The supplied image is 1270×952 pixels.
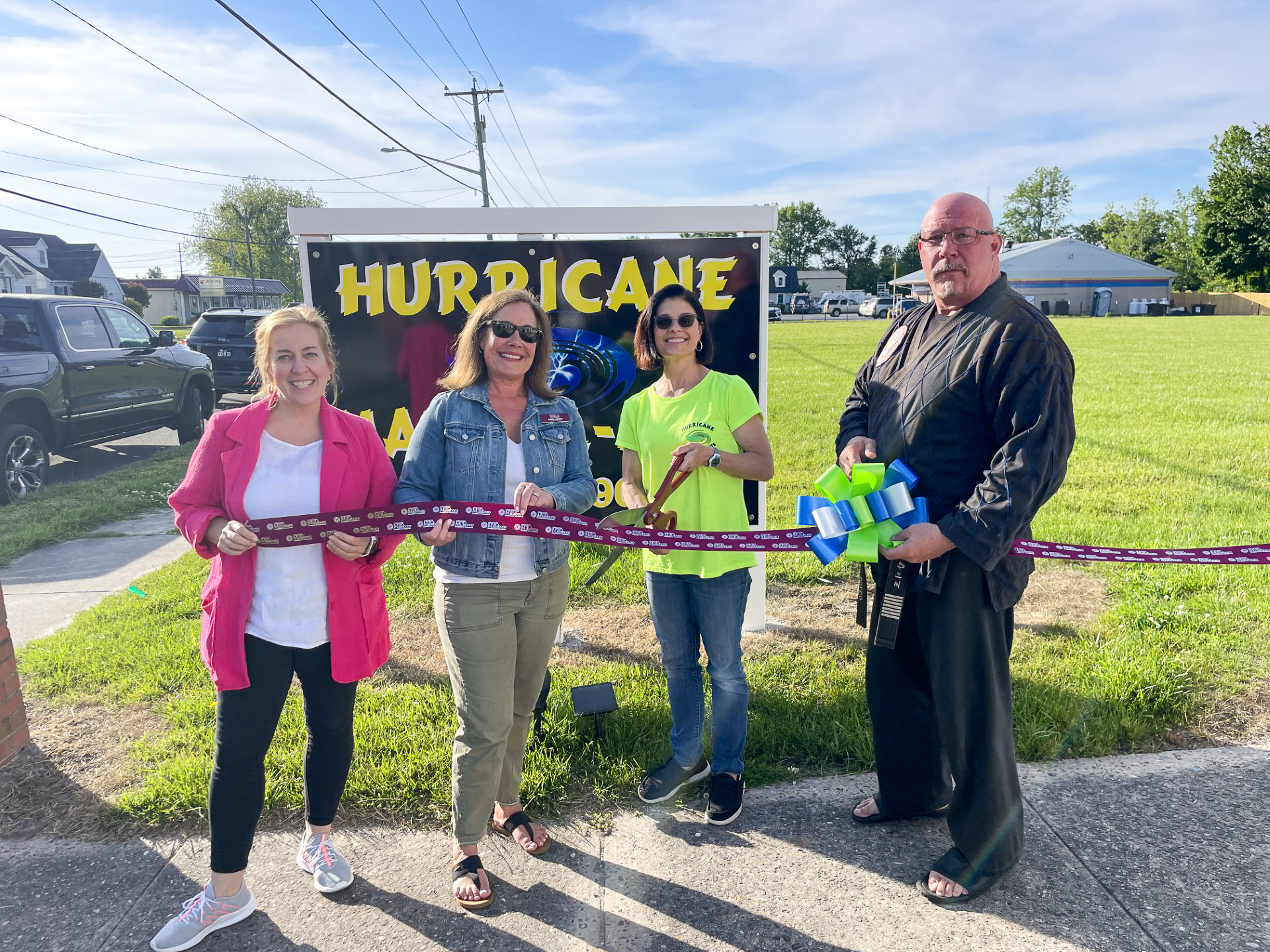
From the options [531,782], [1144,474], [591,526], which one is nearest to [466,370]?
[591,526]

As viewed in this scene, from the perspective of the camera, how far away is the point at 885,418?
8.61ft

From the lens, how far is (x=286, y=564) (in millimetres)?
2365

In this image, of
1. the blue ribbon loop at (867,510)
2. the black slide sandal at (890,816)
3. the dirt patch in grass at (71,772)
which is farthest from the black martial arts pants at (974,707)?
the dirt patch in grass at (71,772)

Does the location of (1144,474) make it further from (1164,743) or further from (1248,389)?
(1248,389)

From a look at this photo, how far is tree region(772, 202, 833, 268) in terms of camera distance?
117 meters

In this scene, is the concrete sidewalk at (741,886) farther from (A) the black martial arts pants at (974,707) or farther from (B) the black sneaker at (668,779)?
(A) the black martial arts pants at (974,707)

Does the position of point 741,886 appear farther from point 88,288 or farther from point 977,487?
point 88,288

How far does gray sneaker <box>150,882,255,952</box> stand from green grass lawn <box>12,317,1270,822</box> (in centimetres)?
61

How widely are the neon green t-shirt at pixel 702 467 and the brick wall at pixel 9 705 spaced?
2.69 m

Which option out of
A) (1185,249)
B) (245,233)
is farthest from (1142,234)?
(245,233)

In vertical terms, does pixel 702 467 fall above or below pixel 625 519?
above

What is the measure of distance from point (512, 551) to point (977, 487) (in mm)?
1406

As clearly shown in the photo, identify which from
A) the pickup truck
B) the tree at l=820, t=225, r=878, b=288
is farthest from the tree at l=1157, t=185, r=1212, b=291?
the pickup truck

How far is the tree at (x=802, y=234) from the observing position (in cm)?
11675
